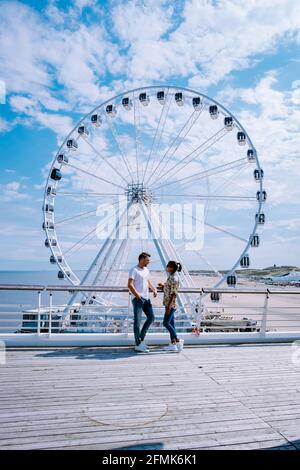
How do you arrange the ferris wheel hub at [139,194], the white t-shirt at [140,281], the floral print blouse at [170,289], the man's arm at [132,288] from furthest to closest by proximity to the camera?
the ferris wheel hub at [139,194], the floral print blouse at [170,289], the white t-shirt at [140,281], the man's arm at [132,288]

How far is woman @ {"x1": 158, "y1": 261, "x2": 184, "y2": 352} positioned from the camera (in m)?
5.72

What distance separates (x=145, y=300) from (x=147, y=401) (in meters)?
2.24

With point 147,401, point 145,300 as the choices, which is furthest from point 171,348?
point 147,401

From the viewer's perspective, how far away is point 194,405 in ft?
11.4

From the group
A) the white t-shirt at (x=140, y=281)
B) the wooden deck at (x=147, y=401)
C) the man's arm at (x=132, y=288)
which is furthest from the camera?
the white t-shirt at (x=140, y=281)

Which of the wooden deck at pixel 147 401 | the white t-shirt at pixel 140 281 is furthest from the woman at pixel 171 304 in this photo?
the white t-shirt at pixel 140 281

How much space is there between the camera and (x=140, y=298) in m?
5.61

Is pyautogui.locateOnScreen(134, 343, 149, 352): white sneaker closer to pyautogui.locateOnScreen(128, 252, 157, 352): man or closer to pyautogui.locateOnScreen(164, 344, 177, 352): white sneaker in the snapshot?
pyautogui.locateOnScreen(128, 252, 157, 352): man

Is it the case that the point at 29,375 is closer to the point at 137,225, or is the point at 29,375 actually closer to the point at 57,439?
the point at 57,439

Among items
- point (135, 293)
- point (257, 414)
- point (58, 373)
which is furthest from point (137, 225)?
point (257, 414)

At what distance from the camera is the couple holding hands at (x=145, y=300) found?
5.59 meters

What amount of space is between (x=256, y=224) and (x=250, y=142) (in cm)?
368

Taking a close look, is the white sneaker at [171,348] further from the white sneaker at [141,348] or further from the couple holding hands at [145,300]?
the white sneaker at [141,348]
